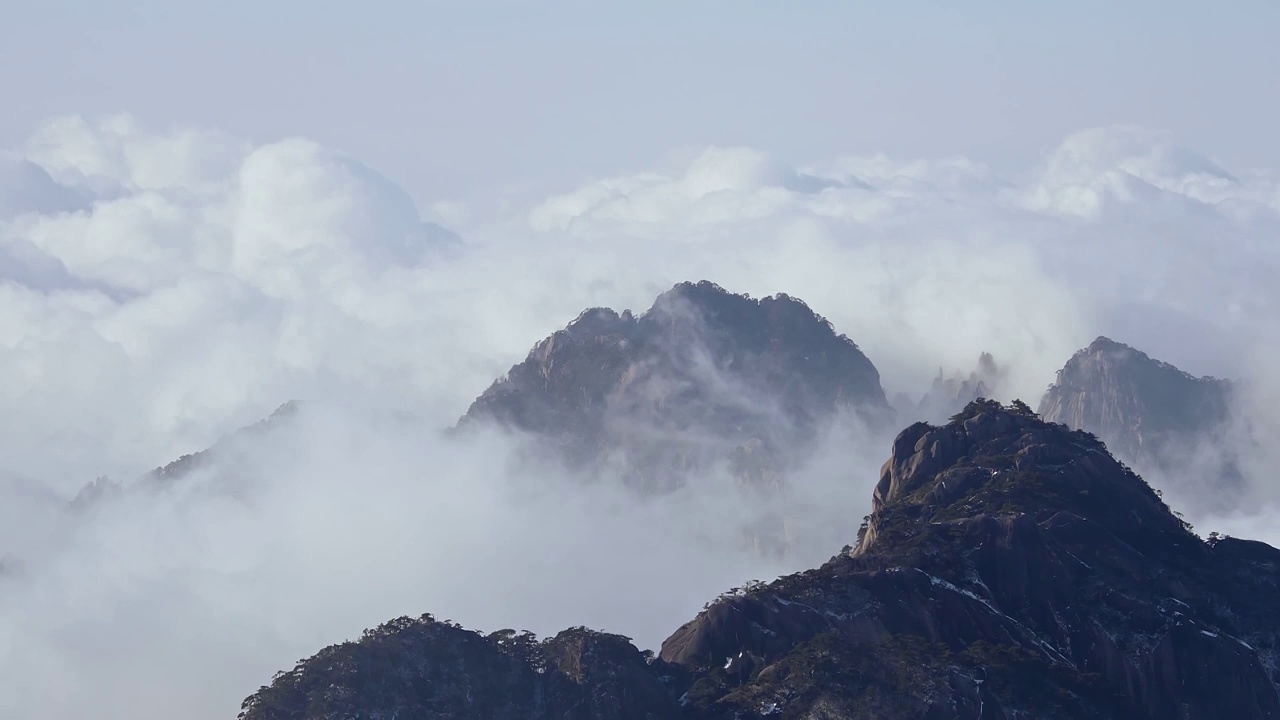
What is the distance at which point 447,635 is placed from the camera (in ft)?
651

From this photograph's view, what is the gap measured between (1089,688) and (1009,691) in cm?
913

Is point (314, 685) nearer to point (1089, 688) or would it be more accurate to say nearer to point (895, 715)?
point (895, 715)

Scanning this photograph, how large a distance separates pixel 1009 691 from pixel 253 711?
2500 inches

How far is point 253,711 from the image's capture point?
19038 cm

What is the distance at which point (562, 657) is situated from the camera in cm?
19988

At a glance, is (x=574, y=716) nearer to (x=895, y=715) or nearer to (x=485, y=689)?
(x=485, y=689)

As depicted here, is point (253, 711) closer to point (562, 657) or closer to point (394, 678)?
point (394, 678)

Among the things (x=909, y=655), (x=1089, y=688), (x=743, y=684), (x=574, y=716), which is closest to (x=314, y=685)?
(x=574, y=716)

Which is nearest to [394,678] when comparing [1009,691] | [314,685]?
[314,685]

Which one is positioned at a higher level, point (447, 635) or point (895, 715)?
point (447, 635)

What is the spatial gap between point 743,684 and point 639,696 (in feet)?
31.3

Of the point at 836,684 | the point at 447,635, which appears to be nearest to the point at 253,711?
the point at 447,635

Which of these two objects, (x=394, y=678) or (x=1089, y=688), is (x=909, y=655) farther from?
(x=394, y=678)

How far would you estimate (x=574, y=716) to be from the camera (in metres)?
193
